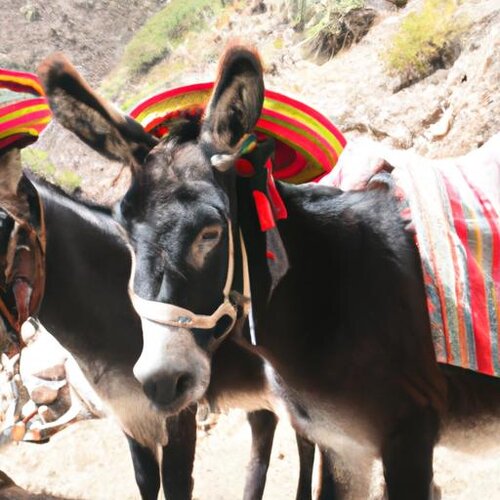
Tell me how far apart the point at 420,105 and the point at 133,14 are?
14282 millimetres

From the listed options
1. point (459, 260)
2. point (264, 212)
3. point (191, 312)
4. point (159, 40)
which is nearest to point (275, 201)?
point (264, 212)

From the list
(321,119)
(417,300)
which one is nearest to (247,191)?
(321,119)

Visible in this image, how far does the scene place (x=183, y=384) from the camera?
67.8 inches

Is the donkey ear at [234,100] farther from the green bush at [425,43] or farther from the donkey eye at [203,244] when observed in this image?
the green bush at [425,43]

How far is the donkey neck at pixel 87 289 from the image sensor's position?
2539mm

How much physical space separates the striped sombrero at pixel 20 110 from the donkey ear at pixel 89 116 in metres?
0.61

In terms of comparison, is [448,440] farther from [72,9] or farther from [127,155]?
[72,9]

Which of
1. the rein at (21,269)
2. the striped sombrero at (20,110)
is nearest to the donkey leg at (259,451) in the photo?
the rein at (21,269)

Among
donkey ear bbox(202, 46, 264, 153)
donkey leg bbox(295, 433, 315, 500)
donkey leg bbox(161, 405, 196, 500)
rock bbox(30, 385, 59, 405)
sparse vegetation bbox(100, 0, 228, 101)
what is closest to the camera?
donkey ear bbox(202, 46, 264, 153)

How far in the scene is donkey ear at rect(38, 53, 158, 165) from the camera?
169 centimetres

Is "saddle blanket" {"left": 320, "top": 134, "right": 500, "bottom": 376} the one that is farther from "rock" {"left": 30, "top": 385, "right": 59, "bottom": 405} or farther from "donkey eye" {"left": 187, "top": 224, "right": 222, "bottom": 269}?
"rock" {"left": 30, "top": 385, "right": 59, "bottom": 405}

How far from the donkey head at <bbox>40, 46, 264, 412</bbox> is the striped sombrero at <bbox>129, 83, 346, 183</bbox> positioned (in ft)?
0.41

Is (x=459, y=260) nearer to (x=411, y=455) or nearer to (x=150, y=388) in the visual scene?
(x=411, y=455)

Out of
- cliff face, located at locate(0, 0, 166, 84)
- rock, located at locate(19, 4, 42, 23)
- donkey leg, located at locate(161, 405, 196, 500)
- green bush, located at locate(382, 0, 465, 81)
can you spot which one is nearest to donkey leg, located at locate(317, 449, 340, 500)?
donkey leg, located at locate(161, 405, 196, 500)
